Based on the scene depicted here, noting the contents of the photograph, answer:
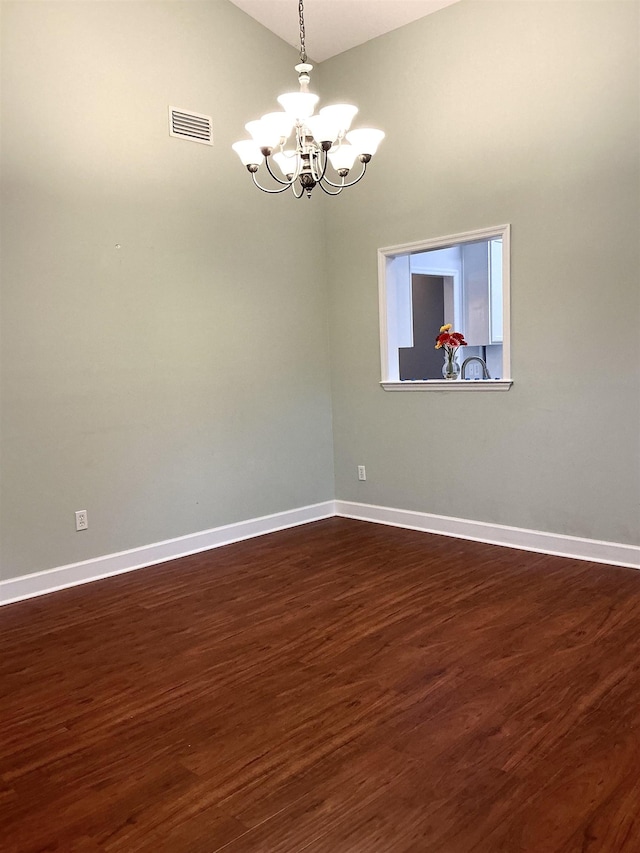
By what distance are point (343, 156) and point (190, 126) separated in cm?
194

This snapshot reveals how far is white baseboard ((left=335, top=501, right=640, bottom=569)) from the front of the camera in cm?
412

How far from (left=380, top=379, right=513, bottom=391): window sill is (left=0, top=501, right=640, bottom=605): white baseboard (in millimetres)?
945

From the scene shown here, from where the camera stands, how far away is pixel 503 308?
450 cm

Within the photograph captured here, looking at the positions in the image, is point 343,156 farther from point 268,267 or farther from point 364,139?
point 268,267

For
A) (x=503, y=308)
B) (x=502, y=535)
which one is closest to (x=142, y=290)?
(x=503, y=308)

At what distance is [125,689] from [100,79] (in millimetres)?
3549

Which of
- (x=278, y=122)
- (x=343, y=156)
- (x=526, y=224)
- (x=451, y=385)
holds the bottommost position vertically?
(x=451, y=385)

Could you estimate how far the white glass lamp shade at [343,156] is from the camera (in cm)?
317

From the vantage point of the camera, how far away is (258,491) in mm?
5207

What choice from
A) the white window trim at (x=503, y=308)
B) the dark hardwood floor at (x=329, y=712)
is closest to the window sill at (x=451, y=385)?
the white window trim at (x=503, y=308)

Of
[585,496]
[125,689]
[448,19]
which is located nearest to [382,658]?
[125,689]

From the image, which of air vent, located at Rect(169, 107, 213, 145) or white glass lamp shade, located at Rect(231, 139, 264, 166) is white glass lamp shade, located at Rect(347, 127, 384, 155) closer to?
white glass lamp shade, located at Rect(231, 139, 264, 166)

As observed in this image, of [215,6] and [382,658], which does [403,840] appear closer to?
[382,658]

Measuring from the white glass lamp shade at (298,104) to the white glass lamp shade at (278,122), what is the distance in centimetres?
3
